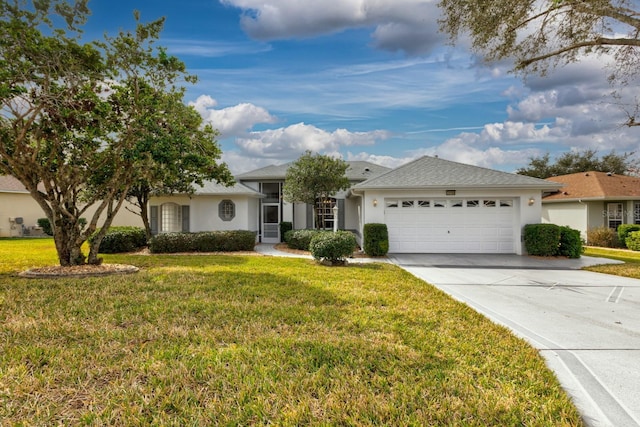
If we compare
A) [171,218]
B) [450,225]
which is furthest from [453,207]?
[171,218]

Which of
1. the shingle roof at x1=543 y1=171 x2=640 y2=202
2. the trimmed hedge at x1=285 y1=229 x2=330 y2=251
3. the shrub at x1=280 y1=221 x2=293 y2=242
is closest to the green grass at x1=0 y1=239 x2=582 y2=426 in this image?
the trimmed hedge at x1=285 y1=229 x2=330 y2=251

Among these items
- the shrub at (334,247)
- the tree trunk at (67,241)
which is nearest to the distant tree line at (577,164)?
the shrub at (334,247)

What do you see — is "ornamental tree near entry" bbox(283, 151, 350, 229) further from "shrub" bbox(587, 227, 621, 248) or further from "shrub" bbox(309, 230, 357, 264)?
"shrub" bbox(587, 227, 621, 248)

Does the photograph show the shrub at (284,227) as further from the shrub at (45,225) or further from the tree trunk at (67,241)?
the shrub at (45,225)

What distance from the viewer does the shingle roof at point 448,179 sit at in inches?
539

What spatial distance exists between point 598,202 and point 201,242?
845 inches

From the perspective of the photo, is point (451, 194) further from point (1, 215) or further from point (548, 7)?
point (1, 215)

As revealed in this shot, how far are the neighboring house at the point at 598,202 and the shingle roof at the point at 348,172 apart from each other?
10373 mm

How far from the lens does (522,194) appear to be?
1395 cm

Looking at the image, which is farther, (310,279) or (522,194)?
(522,194)

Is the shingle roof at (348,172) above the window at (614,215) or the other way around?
above

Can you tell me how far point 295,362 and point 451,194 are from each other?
12.0m

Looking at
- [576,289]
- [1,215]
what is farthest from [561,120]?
[1,215]

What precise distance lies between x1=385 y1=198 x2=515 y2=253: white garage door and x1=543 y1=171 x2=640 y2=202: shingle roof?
22.6ft
